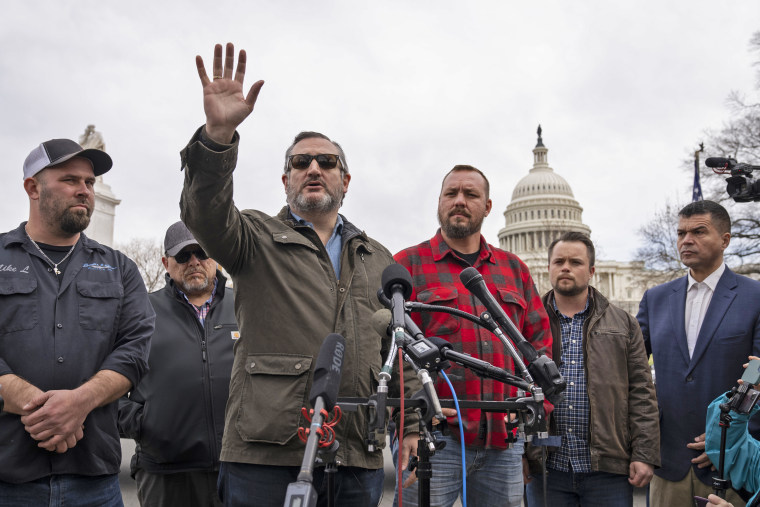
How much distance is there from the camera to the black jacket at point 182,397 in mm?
4277

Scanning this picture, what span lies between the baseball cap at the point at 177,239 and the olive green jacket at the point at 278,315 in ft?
5.20

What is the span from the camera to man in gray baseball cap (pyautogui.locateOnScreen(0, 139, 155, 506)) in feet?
9.95

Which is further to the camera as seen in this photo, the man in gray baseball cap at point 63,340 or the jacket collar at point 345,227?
the jacket collar at point 345,227

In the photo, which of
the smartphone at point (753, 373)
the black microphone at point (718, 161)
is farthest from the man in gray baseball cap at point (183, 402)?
the black microphone at point (718, 161)

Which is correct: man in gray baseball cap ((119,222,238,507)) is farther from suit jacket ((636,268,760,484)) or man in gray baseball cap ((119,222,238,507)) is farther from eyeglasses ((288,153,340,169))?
suit jacket ((636,268,760,484))

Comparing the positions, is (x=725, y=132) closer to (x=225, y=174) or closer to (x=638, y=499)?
(x=638, y=499)

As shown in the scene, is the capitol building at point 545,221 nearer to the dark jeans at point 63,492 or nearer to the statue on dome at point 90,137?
the statue on dome at point 90,137

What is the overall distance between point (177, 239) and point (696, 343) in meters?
3.86

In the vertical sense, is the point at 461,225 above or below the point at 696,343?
above

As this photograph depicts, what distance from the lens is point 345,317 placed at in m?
3.23

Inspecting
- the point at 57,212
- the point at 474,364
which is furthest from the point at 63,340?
the point at 474,364

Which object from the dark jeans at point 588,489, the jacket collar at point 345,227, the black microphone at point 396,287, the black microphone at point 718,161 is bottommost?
the dark jeans at point 588,489

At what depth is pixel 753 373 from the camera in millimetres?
3688

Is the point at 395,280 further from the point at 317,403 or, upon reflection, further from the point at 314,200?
the point at 314,200
